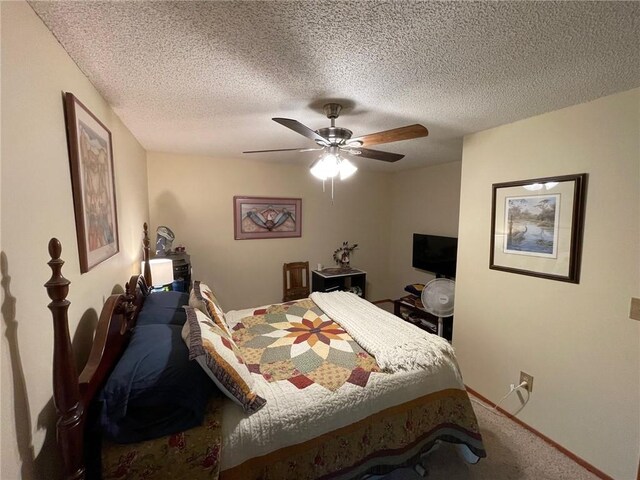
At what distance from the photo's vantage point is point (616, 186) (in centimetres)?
161

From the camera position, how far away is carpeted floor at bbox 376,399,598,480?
5.60 feet

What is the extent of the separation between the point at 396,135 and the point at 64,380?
1.95 meters

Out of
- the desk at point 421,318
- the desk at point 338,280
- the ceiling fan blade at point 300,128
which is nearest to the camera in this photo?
the ceiling fan blade at point 300,128

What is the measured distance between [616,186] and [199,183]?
12.1ft

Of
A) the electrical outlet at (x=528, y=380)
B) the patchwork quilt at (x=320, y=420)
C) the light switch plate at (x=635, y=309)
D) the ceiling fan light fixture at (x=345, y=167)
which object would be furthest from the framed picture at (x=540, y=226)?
the ceiling fan light fixture at (x=345, y=167)

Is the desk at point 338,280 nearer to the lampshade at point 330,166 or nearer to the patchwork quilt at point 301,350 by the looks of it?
the patchwork quilt at point 301,350

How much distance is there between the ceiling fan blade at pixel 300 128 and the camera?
149cm

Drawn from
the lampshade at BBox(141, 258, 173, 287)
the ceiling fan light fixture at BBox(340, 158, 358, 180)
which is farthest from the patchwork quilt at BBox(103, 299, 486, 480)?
the ceiling fan light fixture at BBox(340, 158, 358, 180)

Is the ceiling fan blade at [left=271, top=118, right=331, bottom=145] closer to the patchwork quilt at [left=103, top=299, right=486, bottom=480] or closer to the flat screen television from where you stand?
the patchwork quilt at [left=103, top=299, right=486, bottom=480]

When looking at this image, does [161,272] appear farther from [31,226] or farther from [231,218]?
[31,226]

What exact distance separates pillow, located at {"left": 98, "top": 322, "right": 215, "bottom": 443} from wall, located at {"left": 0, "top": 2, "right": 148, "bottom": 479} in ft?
0.65

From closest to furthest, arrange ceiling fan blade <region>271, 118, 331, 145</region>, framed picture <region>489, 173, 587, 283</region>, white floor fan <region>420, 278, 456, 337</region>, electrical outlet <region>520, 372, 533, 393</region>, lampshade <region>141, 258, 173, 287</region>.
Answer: ceiling fan blade <region>271, 118, 331, 145</region>, framed picture <region>489, 173, 587, 283</region>, electrical outlet <region>520, 372, 533, 393</region>, lampshade <region>141, 258, 173, 287</region>, white floor fan <region>420, 278, 456, 337</region>

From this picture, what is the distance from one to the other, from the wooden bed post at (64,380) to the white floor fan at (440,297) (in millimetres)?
2795

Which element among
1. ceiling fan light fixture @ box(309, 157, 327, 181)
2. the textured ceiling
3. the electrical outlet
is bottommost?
the electrical outlet
